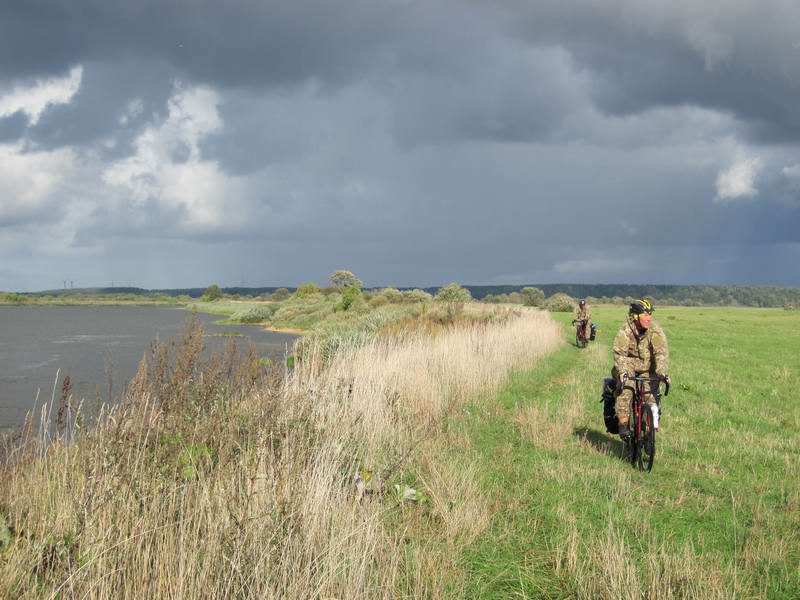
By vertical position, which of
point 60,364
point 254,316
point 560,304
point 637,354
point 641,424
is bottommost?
point 60,364

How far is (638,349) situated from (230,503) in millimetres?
5764

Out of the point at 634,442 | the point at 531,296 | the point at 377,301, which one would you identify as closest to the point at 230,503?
the point at 634,442

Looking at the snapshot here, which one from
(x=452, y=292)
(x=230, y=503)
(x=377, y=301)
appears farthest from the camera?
(x=452, y=292)

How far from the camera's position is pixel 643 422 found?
768 centimetres

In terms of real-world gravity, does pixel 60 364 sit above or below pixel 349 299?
below

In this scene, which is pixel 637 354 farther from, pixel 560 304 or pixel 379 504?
pixel 560 304

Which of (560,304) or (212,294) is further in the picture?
(212,294)

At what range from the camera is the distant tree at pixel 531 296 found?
3250 inches

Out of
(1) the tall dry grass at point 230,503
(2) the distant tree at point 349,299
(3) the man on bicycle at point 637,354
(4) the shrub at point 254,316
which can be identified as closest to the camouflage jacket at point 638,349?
(3) the man on bicycle at point 637,354

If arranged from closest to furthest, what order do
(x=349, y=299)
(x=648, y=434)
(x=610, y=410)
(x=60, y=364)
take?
(x=648, y=434) < (x=610, y=410) < (x=60, y=364) < (x=349, y=299)

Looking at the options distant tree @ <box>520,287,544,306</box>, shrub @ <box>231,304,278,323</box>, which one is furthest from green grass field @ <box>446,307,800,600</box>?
distant tree @ <box>520,287,544,306</box>

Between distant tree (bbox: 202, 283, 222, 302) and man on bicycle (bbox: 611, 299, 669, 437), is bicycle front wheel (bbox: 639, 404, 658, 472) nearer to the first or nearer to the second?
man on bicycle (bbox: 611, 299, 669, 437)

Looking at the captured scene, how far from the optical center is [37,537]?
164 inches

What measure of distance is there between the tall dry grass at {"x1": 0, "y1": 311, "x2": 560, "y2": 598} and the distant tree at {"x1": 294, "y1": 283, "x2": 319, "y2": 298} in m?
79.1
